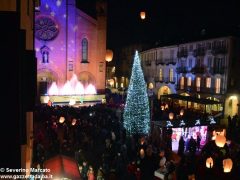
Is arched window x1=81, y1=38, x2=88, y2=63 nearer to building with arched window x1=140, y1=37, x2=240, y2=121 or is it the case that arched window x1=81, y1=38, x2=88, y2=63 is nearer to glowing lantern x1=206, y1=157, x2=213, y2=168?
building with arched window x1=140, y1=37, x2=240, y2=121

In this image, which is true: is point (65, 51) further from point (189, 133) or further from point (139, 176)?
point (139, 176)

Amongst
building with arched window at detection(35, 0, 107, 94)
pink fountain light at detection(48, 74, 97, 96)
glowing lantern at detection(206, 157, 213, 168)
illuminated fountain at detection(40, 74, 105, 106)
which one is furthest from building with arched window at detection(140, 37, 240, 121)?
glowing lantern at detection(206, 157, 213, 168)

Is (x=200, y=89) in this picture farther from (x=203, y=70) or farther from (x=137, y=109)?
(x=137, y=109)

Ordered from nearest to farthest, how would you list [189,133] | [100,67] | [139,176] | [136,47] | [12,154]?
[12,154] < [139,176] < [189,133] < [100,67] < [136,47]

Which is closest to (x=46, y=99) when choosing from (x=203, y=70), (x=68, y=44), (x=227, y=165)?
(x=68, y=44)

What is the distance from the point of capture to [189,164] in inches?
532

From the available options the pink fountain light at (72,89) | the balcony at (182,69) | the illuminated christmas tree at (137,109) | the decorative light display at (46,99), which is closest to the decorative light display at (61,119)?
the illuminated christmas tree at (137,109)

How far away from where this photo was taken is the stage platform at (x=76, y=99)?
34.3 metres

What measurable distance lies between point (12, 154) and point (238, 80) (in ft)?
108

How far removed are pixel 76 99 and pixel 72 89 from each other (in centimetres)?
178

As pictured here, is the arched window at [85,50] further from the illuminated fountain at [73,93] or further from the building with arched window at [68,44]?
the illuminated fountain at [73,93]

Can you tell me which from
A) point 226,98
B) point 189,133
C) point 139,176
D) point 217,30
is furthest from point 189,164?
point 217,30

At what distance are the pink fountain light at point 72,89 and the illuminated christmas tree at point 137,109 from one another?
15880 millimetres

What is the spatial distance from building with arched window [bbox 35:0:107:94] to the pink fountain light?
21.7 inches
